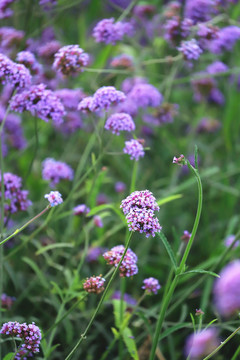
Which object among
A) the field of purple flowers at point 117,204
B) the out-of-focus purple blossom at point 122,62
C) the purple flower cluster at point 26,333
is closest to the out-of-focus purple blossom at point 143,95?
the field of purple flowers at point 117,204

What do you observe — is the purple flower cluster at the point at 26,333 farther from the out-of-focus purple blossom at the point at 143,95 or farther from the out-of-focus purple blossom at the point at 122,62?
the out-of-focus purple blossom at the point at 122,62

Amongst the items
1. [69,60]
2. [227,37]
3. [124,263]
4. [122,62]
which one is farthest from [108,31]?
[124,263]

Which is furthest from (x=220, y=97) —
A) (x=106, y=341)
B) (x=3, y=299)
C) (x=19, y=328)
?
(x=19, y=328)

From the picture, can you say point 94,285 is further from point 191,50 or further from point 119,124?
point 191,50

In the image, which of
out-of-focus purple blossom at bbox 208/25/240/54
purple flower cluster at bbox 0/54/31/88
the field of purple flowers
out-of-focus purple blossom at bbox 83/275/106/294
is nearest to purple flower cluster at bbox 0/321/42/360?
the field of purple flowers

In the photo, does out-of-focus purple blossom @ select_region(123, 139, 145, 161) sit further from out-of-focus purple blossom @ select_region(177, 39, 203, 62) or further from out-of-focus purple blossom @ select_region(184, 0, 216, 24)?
out-of-focus purple blossom @ select_region(184, 0, 216, 24)

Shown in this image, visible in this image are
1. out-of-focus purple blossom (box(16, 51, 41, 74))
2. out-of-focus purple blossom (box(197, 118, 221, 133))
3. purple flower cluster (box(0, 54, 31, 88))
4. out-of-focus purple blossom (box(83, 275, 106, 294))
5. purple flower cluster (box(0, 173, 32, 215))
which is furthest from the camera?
out-of-focus purple blossom (box(197, 118, 221, 133))

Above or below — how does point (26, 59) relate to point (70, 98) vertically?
above
